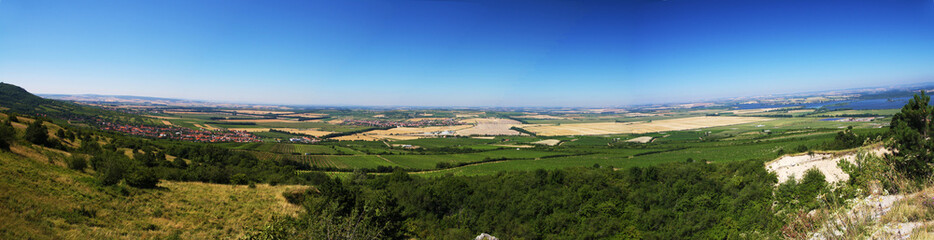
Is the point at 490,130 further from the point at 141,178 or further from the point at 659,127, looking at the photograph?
the point at 141,178

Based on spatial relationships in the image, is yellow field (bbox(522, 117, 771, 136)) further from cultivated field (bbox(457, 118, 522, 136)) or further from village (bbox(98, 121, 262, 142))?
village (bbox(98, 121, 262, 142))

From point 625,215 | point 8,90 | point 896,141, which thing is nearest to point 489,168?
point 625,215

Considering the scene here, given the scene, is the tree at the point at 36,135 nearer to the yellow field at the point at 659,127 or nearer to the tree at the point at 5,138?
the tree at the point at 5,138

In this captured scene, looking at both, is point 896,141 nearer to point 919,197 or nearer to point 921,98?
point 921,98

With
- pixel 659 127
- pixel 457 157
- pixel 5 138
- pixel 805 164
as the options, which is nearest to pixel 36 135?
pixel 5 138

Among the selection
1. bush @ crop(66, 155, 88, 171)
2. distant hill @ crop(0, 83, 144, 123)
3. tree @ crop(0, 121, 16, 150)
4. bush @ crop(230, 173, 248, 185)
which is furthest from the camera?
distant hill @ crop(0, 83, 144, 123)

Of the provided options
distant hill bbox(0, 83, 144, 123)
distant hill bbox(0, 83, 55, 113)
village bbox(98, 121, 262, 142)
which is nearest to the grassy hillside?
village bbox(98, 121, 262, 142)
